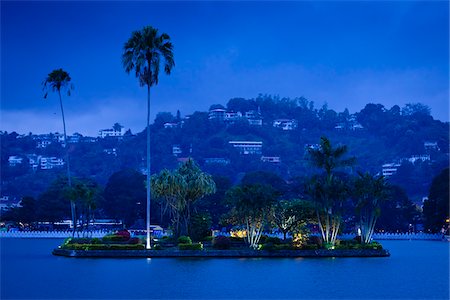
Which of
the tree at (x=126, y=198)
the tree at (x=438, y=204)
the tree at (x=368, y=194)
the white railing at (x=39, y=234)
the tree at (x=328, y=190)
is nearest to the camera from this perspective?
the tree at (x=328, y=190)

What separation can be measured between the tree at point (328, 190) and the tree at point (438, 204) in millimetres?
52944

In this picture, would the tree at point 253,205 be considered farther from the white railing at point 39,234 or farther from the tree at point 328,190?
the white railing at point 39,234

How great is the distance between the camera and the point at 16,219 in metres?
158

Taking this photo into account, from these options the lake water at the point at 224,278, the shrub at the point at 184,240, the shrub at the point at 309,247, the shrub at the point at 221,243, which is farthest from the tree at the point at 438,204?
the shrub at the point at 221,243

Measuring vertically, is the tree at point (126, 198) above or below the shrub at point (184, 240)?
above

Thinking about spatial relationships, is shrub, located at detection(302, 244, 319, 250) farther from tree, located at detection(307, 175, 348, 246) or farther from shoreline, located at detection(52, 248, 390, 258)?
tree, located at detection(307, 175, 348, 246)

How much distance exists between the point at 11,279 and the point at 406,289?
2378 cm

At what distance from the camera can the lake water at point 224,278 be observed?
4606cm

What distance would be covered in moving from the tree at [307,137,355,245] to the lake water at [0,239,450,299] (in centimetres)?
597

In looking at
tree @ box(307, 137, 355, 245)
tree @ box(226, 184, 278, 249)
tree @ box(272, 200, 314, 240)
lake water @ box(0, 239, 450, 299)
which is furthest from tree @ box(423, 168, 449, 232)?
lake water @ box(0, 239, 450, 299)

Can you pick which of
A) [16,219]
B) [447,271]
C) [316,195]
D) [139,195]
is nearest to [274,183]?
[139,195]

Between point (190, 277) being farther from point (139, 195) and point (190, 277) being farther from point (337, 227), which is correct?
point (139, 195)

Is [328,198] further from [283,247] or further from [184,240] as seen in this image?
[184,240]

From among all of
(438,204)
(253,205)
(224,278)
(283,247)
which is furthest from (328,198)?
(438,204)
